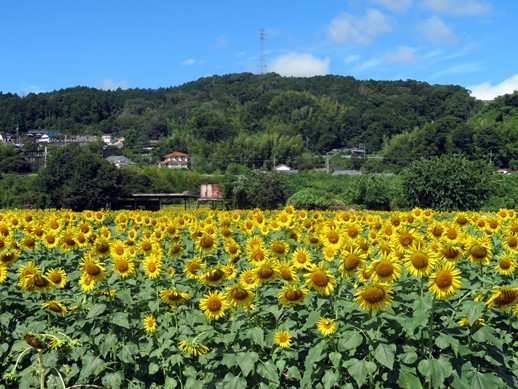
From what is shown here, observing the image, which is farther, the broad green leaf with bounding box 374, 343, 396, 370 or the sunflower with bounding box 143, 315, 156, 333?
the sunflower with bounding box 143, 315, 156, 333

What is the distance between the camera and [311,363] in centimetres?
381

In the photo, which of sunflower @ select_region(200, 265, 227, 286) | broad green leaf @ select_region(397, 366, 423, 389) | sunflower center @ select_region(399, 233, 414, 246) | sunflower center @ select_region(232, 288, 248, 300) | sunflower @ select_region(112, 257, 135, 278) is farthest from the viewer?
sunflower @ select_region(112, 257, 135, 278)

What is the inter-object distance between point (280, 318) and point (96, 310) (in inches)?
55.8

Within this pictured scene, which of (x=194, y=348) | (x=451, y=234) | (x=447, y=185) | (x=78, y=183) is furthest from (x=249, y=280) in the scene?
(x=78, y=183)

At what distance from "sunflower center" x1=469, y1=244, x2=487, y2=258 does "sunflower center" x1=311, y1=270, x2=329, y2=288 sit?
126 cm

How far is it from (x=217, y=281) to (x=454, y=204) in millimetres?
28687

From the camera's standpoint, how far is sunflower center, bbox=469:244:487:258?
4.43 m

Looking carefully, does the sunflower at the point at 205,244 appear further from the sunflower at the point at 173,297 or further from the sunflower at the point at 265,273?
the sunflower at the point at 265,273

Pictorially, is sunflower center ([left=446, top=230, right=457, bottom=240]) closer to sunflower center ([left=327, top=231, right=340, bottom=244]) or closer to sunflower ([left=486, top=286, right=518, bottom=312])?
sunflower center ([left=327, top=231, right=340, bottom=244])

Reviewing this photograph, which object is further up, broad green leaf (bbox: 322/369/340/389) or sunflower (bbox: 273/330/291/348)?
sunflower (bbox: 273/330/291/348)

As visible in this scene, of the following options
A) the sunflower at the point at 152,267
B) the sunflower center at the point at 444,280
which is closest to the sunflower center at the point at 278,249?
the sunflower at the point at 152,267

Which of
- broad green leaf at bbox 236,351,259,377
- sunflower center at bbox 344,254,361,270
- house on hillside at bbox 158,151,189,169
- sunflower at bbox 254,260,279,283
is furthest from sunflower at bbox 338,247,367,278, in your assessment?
house on hillside at bbox 158,151,189,169

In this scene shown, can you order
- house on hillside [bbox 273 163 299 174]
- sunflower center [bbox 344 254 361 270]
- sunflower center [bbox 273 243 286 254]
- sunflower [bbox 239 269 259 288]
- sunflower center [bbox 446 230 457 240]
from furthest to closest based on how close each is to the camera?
house on hillside [bbox 273 163 299 174] → sunflower center [bbox 446 230 457 240] → sunflower center [bbox 273 243 286 254] → sunflower [bbox 239 269 259 288] → sunflower center [bbox 344 254 361 270]

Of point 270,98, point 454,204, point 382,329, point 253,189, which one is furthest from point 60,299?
point 270,98
